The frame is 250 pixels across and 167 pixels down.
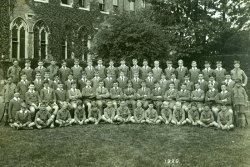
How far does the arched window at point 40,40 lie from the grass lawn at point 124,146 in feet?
38.6

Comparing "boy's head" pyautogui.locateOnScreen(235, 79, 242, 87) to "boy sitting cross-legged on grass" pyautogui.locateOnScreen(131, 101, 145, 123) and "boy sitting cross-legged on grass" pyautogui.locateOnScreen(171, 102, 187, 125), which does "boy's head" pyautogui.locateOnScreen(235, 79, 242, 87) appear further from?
"boy sitting cross-legged on grass" pyautogui.locateOnScreen(131, 101, 145, 123)

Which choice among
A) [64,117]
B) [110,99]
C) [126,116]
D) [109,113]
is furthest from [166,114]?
[64,117]

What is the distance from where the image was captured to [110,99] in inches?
525

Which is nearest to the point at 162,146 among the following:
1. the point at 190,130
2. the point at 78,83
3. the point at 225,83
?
the point at 190,130

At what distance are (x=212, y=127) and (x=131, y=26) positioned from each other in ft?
24.6

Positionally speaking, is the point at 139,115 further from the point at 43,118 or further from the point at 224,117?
the point at 43,118

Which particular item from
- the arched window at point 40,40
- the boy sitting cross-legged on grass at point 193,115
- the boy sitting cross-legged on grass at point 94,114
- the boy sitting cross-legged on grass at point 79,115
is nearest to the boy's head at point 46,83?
the boy sitting cross-legged on grass at point 79,115

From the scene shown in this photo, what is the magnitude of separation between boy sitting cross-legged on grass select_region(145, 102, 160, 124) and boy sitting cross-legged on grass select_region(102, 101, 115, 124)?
3.63 ft

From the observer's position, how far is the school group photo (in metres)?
11.9

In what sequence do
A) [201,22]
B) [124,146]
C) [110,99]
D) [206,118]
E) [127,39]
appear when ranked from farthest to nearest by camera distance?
[201,22] → [127,39] → [110,99] → [206,118] → [124,146]

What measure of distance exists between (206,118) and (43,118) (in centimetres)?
494

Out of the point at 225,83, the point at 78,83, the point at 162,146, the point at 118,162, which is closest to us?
the point at 118,162

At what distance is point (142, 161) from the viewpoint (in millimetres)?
7820

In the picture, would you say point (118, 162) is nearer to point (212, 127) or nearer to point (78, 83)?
point (212, 127)
